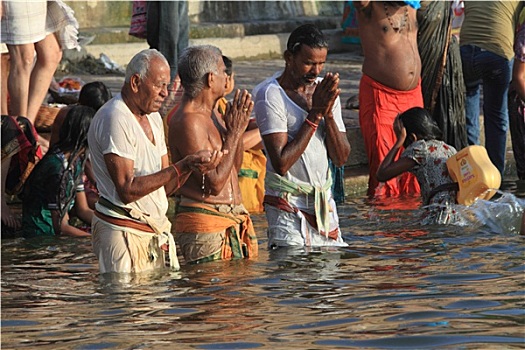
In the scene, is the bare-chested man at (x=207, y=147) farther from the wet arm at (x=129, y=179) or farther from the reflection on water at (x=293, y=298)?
the wet arm at (x=129, y=179)

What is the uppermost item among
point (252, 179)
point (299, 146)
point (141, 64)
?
point (141, 64)

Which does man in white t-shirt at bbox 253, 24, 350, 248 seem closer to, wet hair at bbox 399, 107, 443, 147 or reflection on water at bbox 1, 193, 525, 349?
reflection on water at bbox 1, 193, 525, 349

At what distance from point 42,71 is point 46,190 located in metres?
1.42

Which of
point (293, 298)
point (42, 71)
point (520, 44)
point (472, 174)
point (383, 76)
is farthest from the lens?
point (520, 44)

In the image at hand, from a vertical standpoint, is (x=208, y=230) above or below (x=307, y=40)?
below

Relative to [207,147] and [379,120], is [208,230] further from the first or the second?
[379,120]

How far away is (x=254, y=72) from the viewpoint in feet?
47.8

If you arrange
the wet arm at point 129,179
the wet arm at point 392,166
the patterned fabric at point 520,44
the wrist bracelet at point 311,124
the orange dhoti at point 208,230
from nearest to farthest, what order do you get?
the wet arm at point 129,179, the orange dhoti at point 208,230, the wrist bracelet at point 311,124, the wet arm at point 392,166, the patterned fabric at point 520,44

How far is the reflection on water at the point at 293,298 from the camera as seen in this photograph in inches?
215

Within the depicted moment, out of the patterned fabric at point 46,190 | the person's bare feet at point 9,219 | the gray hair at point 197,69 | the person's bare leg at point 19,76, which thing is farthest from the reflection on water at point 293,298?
the person's bare leg at point 19,76

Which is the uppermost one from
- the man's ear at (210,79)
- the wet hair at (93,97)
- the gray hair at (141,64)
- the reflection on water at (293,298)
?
the gray hair at (141,64)

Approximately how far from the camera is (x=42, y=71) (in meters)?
10.0

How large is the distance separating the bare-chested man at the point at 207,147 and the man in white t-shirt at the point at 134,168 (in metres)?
0.18

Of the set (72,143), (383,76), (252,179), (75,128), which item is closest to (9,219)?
(72,143)
